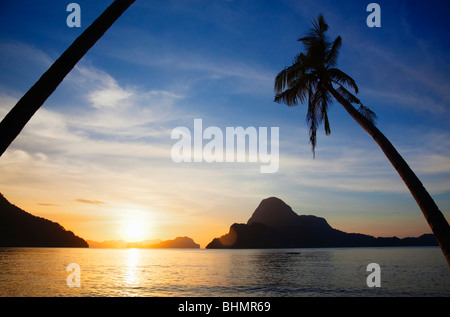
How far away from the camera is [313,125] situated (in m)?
11.6

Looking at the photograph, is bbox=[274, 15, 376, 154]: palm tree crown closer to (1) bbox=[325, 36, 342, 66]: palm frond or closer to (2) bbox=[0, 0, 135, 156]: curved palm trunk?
Result: (1) bbox=[325, 36, 342, 66]: palm frond

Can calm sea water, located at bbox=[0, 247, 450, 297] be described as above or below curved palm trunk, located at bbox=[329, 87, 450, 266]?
below

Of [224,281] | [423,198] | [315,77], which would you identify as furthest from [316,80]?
[224,281]

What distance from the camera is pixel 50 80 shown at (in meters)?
4.16

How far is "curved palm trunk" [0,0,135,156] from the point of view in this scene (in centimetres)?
356

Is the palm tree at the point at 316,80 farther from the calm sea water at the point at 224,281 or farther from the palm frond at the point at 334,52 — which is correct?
the calm sea water at the point at 224,281

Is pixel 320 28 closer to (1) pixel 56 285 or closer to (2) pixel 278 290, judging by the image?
(2) pixel 278 290

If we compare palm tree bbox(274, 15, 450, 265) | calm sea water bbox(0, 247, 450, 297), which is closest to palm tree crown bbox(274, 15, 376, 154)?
palm tree bbox(274, 15, 450, 265)

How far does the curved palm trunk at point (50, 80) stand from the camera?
3.56 m

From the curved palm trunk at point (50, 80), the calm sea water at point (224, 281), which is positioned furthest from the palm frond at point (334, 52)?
the calm sea water at point (224, 281)

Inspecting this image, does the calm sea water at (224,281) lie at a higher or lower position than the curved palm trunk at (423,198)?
lower

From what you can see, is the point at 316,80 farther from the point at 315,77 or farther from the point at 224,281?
the point at 224,281

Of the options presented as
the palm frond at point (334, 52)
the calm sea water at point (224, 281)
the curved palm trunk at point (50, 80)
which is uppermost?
the palm frond at point (334, 52)
